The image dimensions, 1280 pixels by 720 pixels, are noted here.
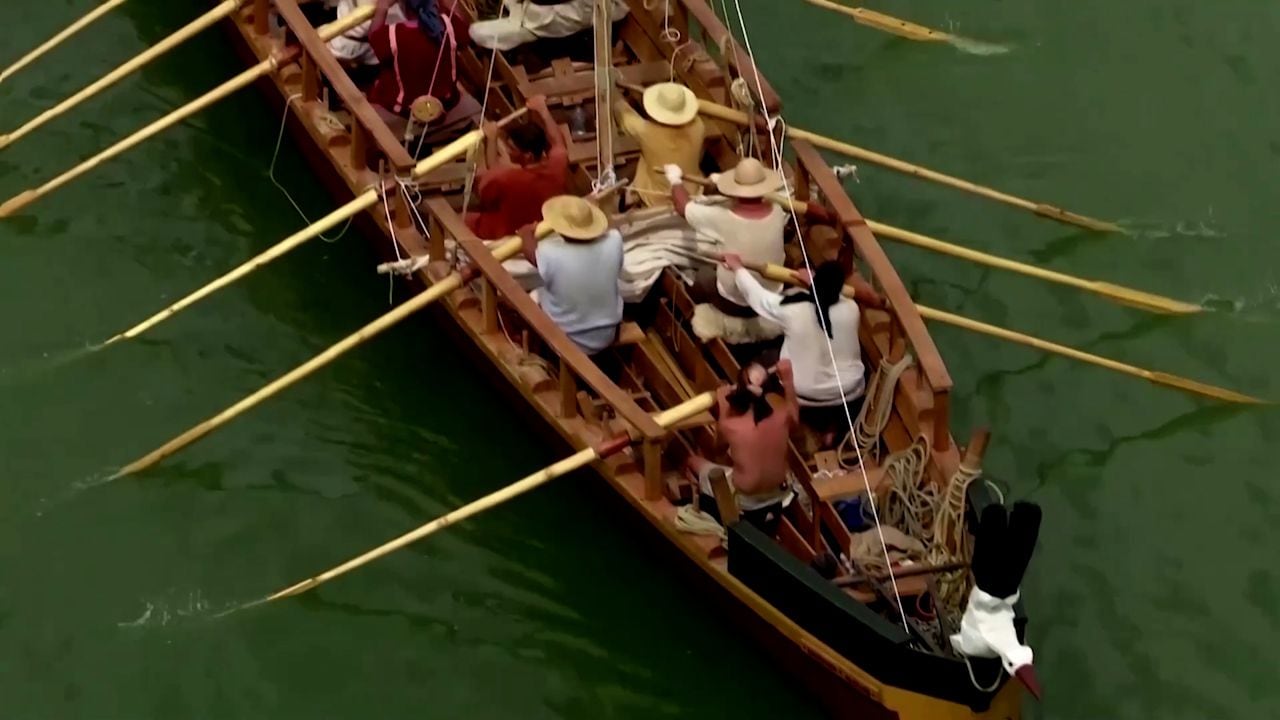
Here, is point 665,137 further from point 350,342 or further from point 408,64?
point 350,342

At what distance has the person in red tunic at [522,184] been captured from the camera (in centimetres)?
714

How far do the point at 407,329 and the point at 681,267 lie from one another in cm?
165

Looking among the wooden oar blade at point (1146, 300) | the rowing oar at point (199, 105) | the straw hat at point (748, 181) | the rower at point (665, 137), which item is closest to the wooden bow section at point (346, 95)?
the rowing oar at point (199, 105)

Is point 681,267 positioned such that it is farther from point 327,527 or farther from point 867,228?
point 327,527

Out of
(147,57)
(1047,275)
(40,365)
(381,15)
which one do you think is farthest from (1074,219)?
(40,365)

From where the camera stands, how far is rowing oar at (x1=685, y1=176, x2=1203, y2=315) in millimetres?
7219

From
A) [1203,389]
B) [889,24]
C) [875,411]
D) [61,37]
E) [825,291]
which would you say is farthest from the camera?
[889,24]

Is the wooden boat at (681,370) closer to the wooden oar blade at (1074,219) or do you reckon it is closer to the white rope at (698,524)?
the white rope at (698,524)

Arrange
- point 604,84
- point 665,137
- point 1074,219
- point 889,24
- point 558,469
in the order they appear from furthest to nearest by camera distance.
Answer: point 889,24, point 1074,219, point 665,137, point 604,84, point 558,469

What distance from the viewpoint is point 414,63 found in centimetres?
780

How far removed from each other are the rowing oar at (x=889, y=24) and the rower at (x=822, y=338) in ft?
10.0

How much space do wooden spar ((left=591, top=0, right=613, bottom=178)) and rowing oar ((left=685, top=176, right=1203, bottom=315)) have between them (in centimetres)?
40

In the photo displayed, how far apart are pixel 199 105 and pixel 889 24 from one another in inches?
164

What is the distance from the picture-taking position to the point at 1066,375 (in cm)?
786
